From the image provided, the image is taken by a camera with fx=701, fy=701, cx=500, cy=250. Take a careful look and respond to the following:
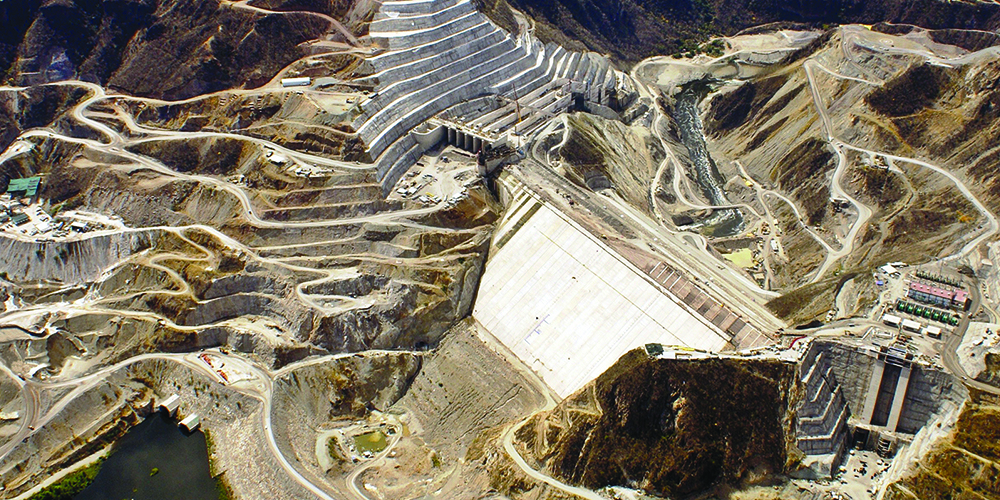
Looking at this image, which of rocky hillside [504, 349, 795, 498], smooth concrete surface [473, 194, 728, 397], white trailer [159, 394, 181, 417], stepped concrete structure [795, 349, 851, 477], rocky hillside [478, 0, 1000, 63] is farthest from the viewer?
rocky hillside [478, 0, 1000, 63]

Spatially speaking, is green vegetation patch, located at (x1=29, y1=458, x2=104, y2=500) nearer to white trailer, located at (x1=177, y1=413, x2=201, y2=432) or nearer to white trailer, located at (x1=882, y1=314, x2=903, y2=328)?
white trailer, located at (x1=177, y1=413, x2=201, y2=432)

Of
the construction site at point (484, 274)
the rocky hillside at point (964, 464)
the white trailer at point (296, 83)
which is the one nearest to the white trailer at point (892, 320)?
the construction site at point (484, 274)

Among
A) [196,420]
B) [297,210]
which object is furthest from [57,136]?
[196,420]

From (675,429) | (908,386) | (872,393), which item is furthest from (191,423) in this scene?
(908,386)

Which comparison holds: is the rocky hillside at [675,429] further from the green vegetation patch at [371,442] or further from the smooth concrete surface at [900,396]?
the green vegetation patch at [371,442]

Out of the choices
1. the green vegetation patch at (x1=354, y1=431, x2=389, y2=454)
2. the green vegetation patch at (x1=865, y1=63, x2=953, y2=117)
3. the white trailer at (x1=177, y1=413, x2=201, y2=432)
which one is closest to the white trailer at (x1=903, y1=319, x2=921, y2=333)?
the green vegetation patch at (x1=865, y1=63, x2=953, y2=117)

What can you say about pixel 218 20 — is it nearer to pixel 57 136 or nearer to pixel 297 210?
pixel 57 136
